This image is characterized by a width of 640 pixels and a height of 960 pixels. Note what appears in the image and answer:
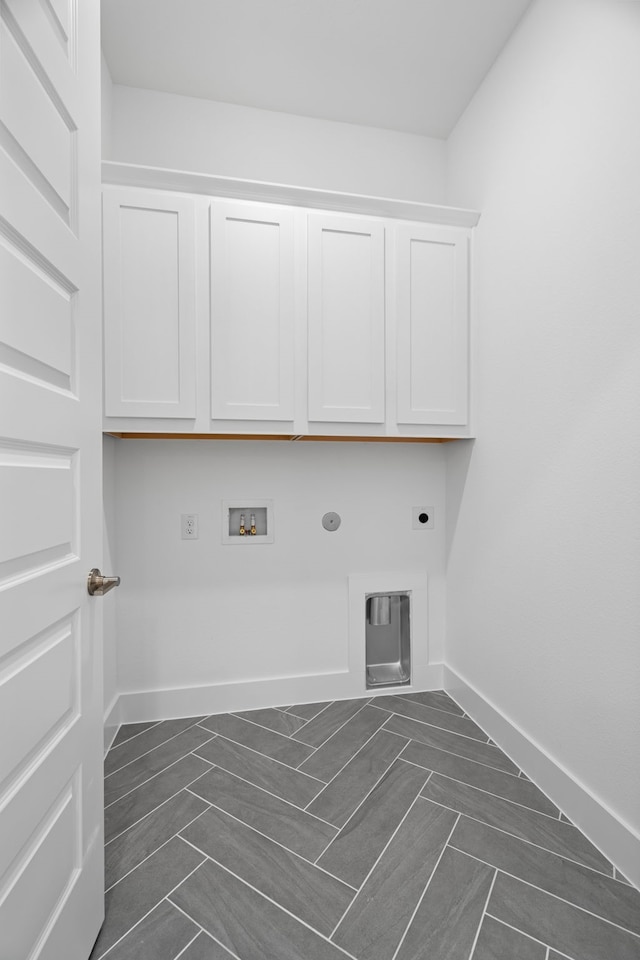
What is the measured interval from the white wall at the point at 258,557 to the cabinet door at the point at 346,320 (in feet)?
1.14

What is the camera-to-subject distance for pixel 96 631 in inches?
41.0

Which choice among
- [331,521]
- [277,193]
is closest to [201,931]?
[331,521]

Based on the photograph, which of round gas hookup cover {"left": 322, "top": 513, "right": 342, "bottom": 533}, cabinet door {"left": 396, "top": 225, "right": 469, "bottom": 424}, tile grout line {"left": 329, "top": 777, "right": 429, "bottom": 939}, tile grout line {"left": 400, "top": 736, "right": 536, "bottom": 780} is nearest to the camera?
tile grout line {"left": 329, "top": 777, "right": 429, "bottom": 939}

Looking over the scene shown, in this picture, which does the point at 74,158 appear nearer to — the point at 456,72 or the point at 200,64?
the point at 200,64

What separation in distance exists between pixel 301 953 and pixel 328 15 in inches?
110

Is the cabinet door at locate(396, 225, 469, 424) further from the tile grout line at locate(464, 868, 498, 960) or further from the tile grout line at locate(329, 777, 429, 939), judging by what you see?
the tile grout line at locate(464, 868, 498, 960)

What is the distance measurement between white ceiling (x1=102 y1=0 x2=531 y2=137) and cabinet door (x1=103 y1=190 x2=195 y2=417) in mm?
625

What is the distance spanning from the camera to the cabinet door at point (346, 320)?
5.97 ft

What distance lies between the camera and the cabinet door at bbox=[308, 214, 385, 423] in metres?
1.82

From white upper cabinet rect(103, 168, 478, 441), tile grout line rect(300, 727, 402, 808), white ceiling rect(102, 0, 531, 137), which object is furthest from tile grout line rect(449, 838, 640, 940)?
white ceiling rect(102, 0, 531, 137)

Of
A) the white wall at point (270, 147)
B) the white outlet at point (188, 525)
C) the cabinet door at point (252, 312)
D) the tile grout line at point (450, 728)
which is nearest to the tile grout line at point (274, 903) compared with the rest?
the tile grout line at point (450, 728)

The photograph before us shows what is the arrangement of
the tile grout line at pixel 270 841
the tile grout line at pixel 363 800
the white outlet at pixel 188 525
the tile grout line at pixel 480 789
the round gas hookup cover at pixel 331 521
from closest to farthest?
the tile grout line at pixel 270 841
the tile grout line at pixel 363 800
the tile grout line at pixel 480 789
the white outlet at pixel 188 525
the round gas hookup cover at pixel 331 521

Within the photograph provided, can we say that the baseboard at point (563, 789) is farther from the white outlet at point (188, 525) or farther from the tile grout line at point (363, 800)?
the white outlet at point (188, 525)

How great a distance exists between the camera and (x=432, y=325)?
1.94 m
